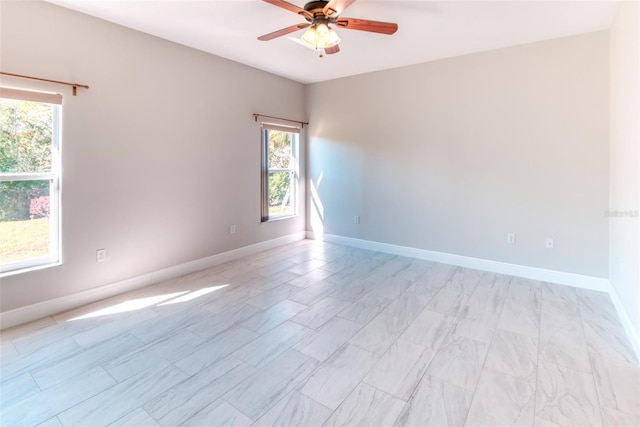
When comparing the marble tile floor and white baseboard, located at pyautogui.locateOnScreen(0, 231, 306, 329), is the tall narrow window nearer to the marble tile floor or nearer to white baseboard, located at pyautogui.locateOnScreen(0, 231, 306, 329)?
white baseboard, located at pyautogui.locateOnScreen(0, 231, 306, 329)

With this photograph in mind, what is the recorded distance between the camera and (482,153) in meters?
3.86

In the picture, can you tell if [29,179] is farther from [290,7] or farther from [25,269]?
[290,7]

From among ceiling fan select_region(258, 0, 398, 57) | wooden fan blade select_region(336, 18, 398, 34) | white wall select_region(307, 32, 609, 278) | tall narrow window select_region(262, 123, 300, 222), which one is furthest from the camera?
tall narrow window select_region(262, 123, 300, 222)

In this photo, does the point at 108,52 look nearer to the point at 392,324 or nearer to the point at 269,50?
the point at 269,50

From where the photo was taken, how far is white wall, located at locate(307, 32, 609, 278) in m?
3.29

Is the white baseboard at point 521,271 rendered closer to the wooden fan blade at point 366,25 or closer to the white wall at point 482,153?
the white wall at point 482,153

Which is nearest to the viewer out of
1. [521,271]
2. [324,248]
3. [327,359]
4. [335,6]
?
[327,359]

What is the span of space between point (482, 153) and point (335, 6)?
8.44 ft

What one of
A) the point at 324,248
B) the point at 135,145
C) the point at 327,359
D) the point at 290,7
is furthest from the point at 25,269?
the point at 324,248

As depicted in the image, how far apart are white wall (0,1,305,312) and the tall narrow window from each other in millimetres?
262

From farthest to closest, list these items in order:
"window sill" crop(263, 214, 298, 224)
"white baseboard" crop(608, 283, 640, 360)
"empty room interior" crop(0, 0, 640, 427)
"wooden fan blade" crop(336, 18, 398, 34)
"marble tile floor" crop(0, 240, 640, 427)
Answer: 1. "window sill" crop(263, 214, 298, 224)
2. "wooden fan blade" crop(336, 18, 398, 34)
3. "white baseboard" crop(608, 283, 640, 360)
4. "empty room interior" crop(0, 0, 640, 427)
5. "marble tile floor" crop(0, 240, 640, 427)

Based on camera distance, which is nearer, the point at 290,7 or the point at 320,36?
the point at 290,7

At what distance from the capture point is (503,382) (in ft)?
6.20

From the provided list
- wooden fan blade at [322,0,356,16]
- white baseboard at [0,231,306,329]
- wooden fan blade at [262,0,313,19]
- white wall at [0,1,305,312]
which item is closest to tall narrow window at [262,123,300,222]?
white wall at [0,1,305,312]
